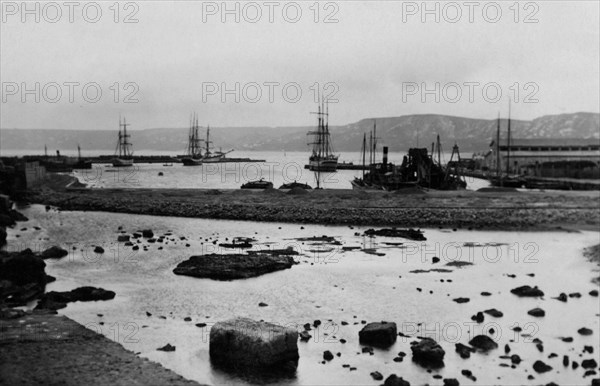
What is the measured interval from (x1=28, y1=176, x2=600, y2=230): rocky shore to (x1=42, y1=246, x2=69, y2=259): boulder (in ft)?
55.1

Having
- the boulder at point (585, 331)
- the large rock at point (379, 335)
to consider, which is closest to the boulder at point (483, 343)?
the large rock at point (379, 335)

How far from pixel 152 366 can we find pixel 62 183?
67.1 metres

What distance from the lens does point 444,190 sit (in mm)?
61281

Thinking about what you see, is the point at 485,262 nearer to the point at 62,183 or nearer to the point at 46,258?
the point at 46,258

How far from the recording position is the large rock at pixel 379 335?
49.3 ft

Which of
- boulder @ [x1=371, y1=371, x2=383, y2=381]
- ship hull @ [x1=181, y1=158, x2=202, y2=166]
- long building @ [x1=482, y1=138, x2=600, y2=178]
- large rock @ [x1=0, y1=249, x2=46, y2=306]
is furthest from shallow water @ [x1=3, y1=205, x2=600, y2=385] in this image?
ship hull @ [x1=181, y1=158, x2=202, y2=166]

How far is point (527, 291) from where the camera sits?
20391mm

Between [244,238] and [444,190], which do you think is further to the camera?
[444,190]

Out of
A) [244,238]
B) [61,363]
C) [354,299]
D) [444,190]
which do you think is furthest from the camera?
[444,190]

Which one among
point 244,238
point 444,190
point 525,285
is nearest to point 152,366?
point 525,285

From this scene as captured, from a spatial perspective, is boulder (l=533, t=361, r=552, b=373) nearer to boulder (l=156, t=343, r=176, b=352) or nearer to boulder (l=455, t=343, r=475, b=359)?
boulder (l=455, t=343, r=475, b=359)

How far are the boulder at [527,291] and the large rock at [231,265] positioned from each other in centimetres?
914

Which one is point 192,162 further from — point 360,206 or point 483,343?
point 483,343

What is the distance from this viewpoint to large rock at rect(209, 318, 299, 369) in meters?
13.3
